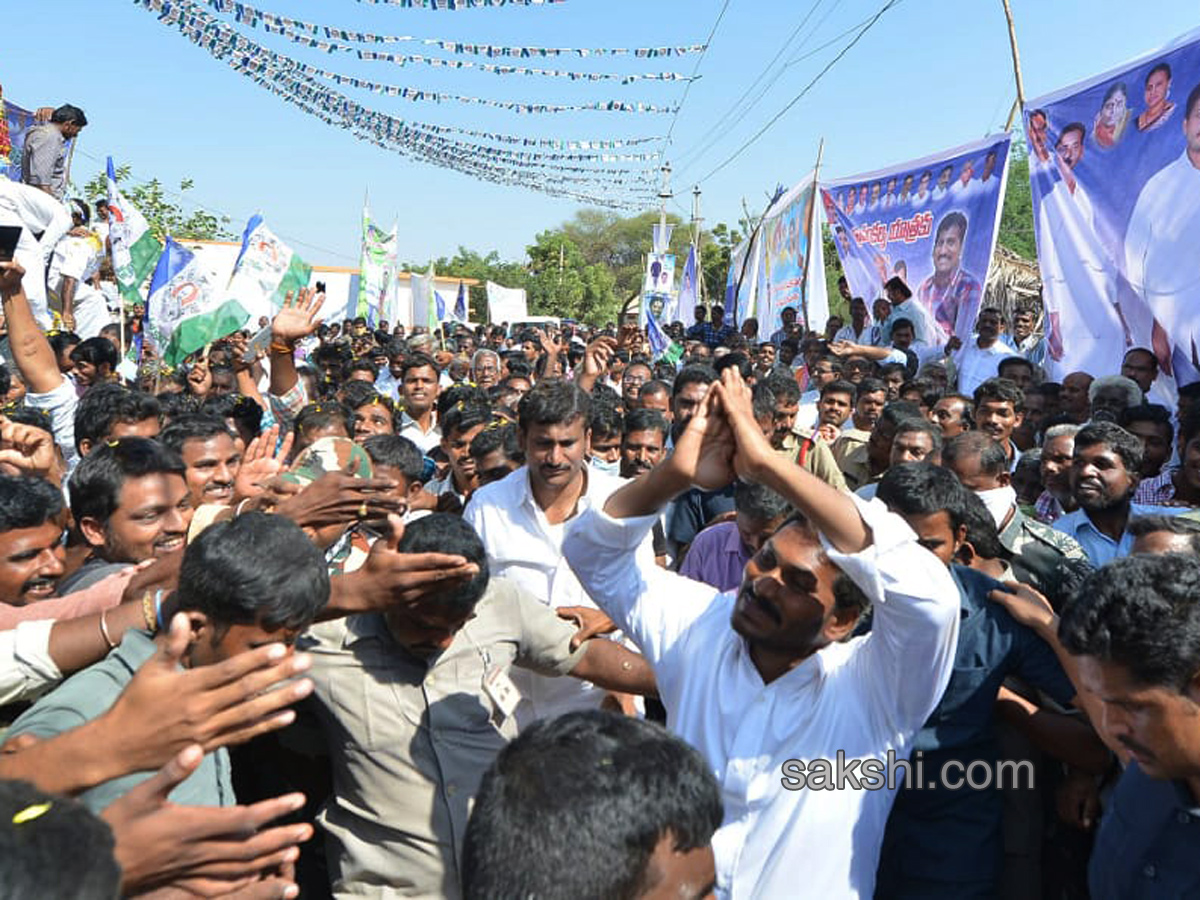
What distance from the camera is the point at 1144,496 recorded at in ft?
16.4

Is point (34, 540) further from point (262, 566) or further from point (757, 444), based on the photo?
point (757, 444)

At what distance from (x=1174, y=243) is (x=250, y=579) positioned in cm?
A: 643

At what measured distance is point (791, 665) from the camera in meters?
2.21

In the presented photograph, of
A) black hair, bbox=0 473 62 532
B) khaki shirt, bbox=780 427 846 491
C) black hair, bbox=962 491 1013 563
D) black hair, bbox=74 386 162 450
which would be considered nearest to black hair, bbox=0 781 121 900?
black hair, bbox=0 473 62 532

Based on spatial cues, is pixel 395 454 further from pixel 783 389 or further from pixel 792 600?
pixel 783 389

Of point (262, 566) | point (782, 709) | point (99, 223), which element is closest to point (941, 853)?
point (782, 709)

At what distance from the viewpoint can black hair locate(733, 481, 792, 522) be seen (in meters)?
3.44

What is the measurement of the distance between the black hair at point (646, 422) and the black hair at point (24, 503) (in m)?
3.09

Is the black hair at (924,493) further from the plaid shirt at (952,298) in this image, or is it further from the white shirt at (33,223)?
the plaid shirt at (952,298)

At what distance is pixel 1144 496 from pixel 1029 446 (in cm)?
148

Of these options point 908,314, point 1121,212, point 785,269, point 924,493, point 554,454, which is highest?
point 1121,212

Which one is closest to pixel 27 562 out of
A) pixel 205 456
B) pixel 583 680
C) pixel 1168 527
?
pixel 205 456

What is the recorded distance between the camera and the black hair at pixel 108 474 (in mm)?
2895

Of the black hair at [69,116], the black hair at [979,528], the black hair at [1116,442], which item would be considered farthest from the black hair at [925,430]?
the black hair at [69,116]
